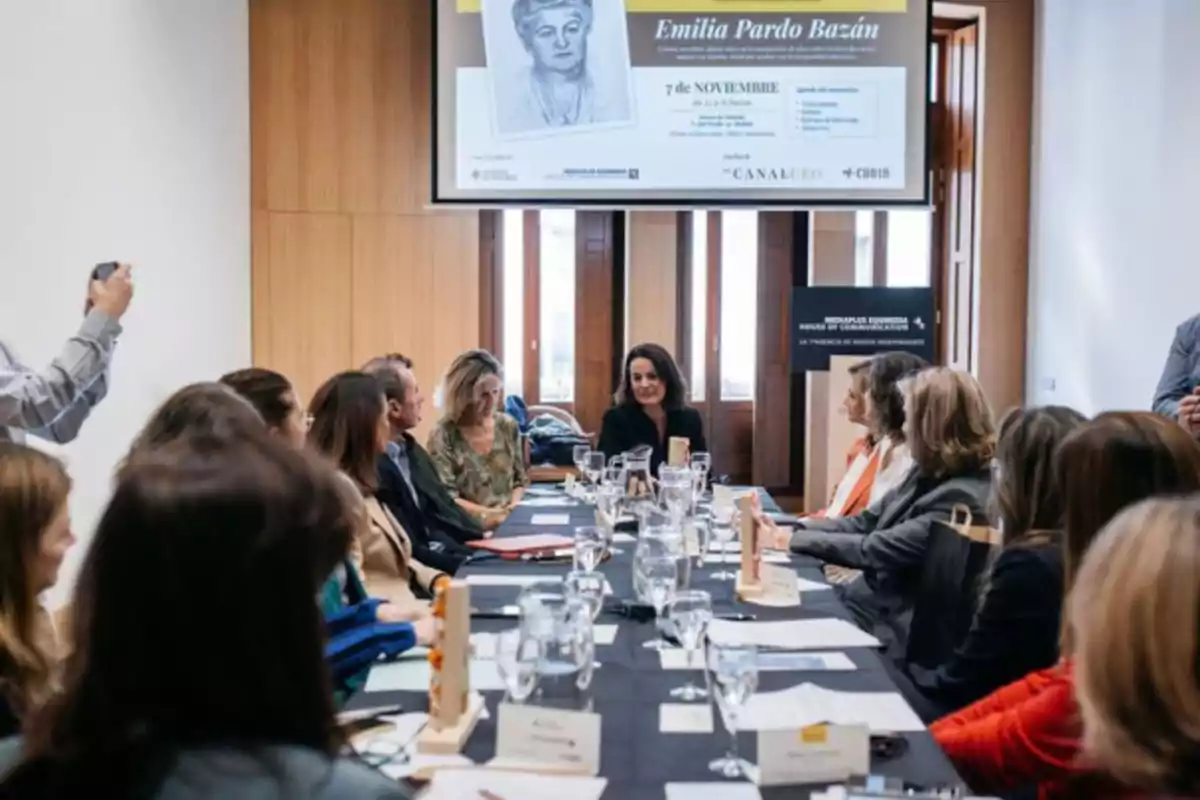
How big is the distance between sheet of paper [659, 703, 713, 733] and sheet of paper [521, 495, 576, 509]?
2495 mm

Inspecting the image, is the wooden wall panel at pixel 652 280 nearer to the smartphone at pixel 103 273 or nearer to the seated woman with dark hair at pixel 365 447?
the smartphone at pixel 103 273

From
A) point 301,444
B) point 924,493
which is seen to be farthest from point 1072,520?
point 924,493

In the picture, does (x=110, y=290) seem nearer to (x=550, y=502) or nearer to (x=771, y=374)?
(x=550, y=502)

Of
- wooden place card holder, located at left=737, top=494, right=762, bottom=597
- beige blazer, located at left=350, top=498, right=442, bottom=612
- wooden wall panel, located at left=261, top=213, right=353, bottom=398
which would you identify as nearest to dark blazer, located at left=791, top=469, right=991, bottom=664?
wooden place card holder, located at left=737, top=494, right=762, bottom=597

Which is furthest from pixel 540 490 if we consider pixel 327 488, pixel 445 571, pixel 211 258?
pixel 327 488

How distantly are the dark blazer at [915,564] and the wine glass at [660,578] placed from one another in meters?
0.76

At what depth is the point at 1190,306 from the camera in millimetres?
5098

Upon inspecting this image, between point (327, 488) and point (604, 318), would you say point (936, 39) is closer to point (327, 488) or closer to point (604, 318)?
point (604, 318)

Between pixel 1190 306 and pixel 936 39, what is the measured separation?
3065mm

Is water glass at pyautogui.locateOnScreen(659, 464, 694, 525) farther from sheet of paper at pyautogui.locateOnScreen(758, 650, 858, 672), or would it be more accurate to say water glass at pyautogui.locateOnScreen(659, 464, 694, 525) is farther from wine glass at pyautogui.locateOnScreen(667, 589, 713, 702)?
wine glass at pyautogui.locateOnScreen(667, 589, 713, 702)

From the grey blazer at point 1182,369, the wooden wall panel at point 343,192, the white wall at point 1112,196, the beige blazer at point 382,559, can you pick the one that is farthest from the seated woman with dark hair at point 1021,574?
the wooden wall panel at point 343,192

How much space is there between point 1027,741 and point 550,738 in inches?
27.1

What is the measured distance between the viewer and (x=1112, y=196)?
20.1 ft

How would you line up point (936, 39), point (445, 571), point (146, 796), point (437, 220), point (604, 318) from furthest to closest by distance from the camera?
1. point (604, 318)
2. point (936, 39)
3. point (437, 220)
4. point (445, 571)
5. point (146, 796)
